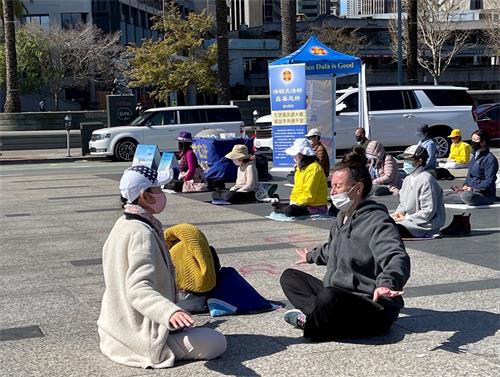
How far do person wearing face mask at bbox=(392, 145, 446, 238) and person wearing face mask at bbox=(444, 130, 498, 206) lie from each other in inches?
129

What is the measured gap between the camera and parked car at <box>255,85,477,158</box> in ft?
76.9

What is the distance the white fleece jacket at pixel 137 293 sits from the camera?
16.5 feet

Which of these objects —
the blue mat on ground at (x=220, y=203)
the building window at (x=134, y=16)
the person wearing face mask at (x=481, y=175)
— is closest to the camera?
the person wearing face mask at (x=481, y=175)

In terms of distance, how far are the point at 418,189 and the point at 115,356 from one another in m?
5.60

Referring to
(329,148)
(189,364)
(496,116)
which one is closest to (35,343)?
(189,364)

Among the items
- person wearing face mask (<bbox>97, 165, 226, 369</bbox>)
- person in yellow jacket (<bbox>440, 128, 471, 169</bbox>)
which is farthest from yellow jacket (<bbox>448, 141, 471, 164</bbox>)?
person wearing face mask (<bbox>97, 165, 226, 369</bbox>)

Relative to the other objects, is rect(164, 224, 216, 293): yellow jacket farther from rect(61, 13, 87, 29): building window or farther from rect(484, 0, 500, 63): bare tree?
rect(61, 13, 87, 29): building window

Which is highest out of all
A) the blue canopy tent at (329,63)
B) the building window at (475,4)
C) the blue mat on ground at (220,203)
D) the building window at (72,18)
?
the building window at (475,4)

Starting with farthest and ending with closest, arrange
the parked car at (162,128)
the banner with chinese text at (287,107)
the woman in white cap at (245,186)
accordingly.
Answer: the parked car at (162,128) < the banner with chinese text at (287,107) < the woman in white cap at (245,186)

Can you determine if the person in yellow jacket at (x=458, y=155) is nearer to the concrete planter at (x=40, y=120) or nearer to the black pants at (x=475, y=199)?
the black pants at (x=475, y=199)

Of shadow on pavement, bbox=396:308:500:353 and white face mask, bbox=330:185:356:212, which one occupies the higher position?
white face mask, bbox=330:185:356:212

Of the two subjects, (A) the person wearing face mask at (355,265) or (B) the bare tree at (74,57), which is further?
(B) the bare tree at (74,57)

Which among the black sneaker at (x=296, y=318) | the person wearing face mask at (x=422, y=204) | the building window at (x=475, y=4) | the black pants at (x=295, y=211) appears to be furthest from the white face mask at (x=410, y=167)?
the building window at (x=475, y=4)

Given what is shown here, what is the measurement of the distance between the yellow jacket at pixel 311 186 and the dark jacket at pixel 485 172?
2.85m
